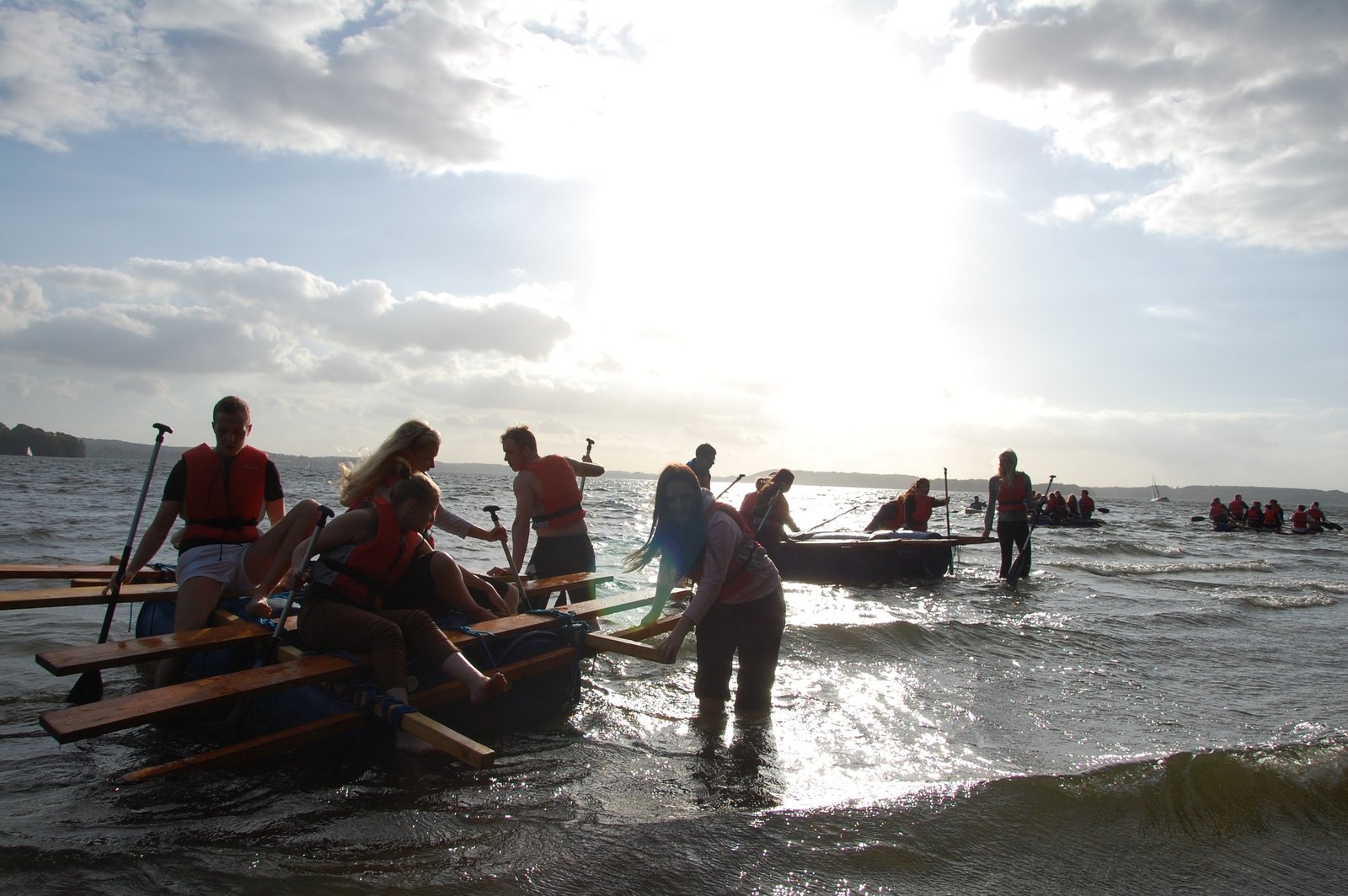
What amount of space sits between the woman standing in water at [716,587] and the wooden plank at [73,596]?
3769 mm

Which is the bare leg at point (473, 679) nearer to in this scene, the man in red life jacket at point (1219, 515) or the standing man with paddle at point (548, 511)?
the standing man with paddle at point (548, 511)

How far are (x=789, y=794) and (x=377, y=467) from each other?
321 cm

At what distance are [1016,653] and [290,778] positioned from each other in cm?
710

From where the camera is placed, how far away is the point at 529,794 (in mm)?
4469

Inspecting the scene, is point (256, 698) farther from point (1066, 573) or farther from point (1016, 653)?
point (1066, 573)

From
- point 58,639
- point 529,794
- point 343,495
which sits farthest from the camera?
point 58,639

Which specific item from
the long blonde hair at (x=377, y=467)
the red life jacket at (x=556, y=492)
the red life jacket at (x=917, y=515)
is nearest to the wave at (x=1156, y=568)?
the red life jacket at (x=917, y=515)

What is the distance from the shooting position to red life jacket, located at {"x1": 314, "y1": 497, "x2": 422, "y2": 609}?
A: 16.2 ft

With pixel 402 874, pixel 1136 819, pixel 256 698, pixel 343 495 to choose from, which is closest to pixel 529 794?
pixel 402 874

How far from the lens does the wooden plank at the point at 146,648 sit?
14.2ft

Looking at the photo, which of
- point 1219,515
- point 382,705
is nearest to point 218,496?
point 382,705

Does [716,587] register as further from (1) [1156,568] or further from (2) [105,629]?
(1) [1156,568]

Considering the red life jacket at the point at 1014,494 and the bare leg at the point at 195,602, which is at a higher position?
the red life jacket at the point at 1014,494

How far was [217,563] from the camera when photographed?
220 inches
